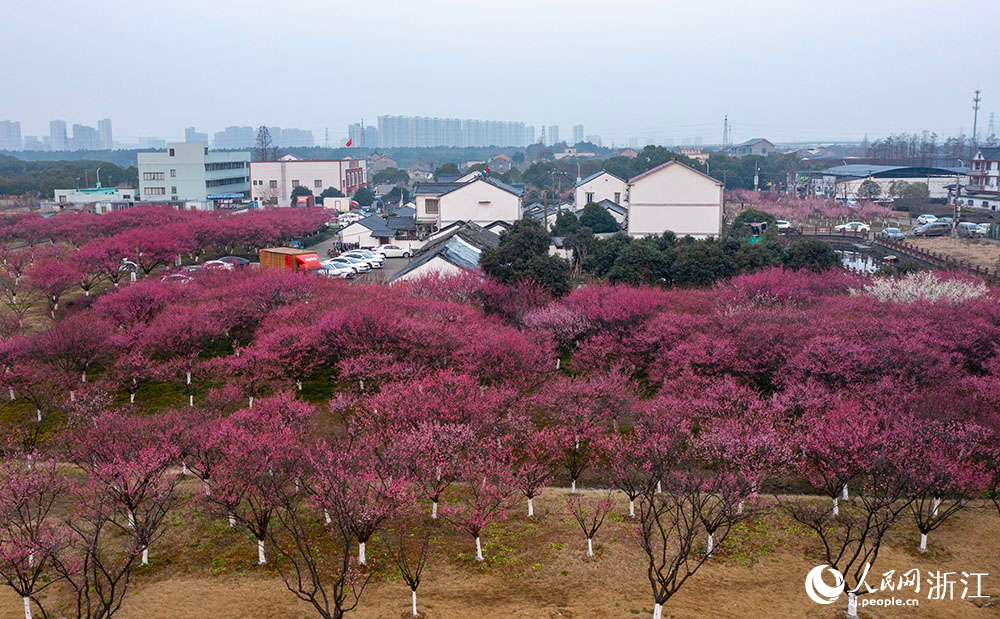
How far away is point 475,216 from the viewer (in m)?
43.3

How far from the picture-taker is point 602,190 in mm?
54375

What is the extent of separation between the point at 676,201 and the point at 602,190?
56.3 ft

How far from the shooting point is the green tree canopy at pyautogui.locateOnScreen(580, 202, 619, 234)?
41.8 metres

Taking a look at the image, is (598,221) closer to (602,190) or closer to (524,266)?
(602,190)

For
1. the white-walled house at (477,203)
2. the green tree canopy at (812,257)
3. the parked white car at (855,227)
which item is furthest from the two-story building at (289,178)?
the green tree canopy at (812,257)

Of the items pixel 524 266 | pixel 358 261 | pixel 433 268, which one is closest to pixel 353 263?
pixel 358 261

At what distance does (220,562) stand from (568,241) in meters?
25.7

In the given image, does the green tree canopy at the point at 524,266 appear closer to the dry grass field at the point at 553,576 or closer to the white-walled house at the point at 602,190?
the dry grass field at the point at 553,576

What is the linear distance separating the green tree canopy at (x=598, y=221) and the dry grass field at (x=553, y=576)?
29787 mm

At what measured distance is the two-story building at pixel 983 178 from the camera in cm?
5919

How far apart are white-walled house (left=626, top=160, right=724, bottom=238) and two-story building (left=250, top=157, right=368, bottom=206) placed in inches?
1522

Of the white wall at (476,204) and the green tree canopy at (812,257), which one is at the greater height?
the white wall at (476,204)

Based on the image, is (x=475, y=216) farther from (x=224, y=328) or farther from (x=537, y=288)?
(x=224, y=328)

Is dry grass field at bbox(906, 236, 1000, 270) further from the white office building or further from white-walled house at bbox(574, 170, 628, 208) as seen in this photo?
the white office building
